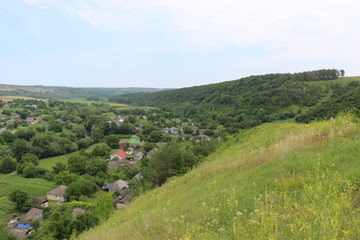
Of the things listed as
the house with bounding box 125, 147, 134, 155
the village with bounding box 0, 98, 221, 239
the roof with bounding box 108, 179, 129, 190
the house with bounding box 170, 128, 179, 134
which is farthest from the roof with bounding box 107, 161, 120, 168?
the house with bounding box 170, 128, 179, 134

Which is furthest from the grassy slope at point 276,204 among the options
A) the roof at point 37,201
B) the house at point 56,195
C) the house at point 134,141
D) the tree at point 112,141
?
the house at point 134,141

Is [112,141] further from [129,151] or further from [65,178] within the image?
[65,178]

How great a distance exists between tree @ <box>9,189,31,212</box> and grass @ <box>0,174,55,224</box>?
2.59ft

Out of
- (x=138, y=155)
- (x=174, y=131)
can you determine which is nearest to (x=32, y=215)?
(x=138, y=155)

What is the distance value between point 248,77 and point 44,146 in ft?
343

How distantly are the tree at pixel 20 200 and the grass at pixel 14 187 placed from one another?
79 cm

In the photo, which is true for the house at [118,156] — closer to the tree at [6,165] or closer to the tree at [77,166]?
Result: the tree at [77,166]

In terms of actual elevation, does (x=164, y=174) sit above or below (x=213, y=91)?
below

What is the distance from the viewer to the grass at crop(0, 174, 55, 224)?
28.7 meters

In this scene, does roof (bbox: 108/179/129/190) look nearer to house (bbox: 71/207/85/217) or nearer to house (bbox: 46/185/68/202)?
house (bbox: 46/185/68/202)

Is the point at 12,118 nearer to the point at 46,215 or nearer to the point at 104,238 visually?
the point at 46,215

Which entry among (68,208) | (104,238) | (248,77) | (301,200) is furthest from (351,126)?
(248,77)

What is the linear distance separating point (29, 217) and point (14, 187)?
1154 centimetres

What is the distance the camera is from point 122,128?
80750 mm
